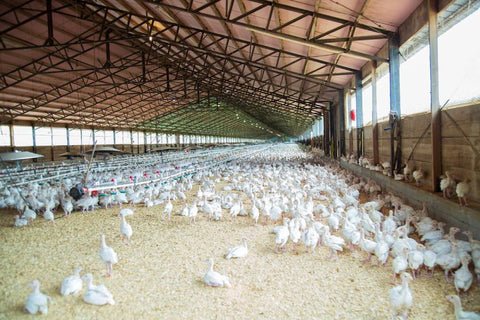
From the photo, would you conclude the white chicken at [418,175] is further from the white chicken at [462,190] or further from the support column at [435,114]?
the white chicken at [462,190]

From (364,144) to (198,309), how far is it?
13.2 meters

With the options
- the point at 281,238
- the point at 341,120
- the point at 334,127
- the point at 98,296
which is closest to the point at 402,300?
the point at 281,238

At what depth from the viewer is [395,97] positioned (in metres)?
→ 9.80

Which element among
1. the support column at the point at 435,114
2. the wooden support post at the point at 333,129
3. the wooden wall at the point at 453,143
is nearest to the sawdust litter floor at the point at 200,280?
the wooden wall at the point at 453,143

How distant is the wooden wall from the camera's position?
5.72 meters

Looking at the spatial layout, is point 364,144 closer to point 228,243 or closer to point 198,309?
point 228,243

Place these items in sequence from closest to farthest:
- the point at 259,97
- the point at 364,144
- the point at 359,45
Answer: the point at 359,45 → the point at 364,144 → the point at 259,97

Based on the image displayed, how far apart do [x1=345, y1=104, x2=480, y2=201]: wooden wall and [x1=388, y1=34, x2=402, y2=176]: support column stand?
0.66 feet

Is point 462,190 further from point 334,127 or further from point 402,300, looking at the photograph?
point 334,127

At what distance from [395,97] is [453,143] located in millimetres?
3713

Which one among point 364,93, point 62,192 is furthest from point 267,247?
point 364,93

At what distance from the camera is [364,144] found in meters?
15.0

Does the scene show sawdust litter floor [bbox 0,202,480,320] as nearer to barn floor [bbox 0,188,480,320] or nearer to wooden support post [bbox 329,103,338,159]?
barn floor [bbox 0,188,480,320]

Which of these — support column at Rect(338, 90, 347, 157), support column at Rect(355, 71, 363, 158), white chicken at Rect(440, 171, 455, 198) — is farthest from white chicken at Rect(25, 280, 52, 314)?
support column at Rect(338, 90, 347, 157)
